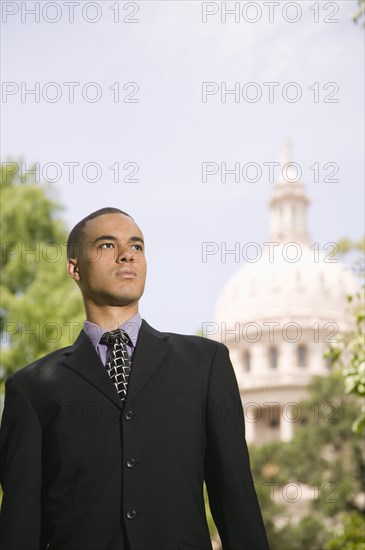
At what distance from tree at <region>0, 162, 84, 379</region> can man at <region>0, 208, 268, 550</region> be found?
10.6 m

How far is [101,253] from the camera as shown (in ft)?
10.6

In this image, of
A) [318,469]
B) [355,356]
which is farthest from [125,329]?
[318,469]

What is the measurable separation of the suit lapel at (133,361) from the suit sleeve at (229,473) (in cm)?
20

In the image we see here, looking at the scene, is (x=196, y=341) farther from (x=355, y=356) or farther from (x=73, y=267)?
(x=355, y=356)

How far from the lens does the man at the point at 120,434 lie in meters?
3.00

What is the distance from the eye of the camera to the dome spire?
8888 centimetres

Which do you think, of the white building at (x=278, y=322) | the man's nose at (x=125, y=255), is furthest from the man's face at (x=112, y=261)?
the white building at (x=278, y=322)

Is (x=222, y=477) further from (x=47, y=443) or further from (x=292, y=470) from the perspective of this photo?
(x=292, y=470)

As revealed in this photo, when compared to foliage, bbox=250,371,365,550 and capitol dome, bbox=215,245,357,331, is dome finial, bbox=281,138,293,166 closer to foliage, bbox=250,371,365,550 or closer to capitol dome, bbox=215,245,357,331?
capitol dome, bbox=215,245,357,331

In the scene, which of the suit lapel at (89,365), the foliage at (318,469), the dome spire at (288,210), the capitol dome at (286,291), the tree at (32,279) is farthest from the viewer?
the dome spire at (288,210)

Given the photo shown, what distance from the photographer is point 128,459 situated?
9.95ft

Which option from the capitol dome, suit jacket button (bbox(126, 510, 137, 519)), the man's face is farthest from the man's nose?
the capitol dome

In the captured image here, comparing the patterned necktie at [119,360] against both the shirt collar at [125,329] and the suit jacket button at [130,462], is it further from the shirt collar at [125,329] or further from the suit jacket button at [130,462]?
the suit jacket button at [130,462]

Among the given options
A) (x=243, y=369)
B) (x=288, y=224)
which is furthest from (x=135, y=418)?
(x=288, y=224)
